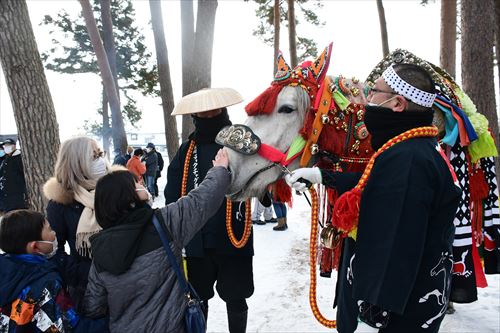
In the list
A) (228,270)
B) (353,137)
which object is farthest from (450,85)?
(228,270)

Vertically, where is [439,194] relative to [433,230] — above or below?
above

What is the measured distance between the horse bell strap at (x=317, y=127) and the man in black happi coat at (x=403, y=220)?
0.37 m

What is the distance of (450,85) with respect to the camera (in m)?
2.38

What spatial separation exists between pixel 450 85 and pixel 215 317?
317cm

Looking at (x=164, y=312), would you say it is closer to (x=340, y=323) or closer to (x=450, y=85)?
(x=340, y=323)

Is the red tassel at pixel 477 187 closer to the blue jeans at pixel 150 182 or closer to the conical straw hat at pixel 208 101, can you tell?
the conical straw hat at pixel 208 101

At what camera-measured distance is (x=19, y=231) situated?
5.96 ft

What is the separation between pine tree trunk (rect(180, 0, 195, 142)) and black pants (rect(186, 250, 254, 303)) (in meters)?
4.15

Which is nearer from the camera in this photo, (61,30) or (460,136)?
(460,136)

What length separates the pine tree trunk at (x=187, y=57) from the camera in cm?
662

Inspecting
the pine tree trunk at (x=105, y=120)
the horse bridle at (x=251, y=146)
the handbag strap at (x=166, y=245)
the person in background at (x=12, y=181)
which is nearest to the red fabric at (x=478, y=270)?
the horse bridle at (x=251, y=146)

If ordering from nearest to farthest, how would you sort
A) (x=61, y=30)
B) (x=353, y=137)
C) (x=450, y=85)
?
(x=353, y=137) < (x=450, y=85) < (x=61, y=30)

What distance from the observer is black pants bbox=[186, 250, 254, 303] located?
269 centimetres

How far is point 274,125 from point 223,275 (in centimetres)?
138
